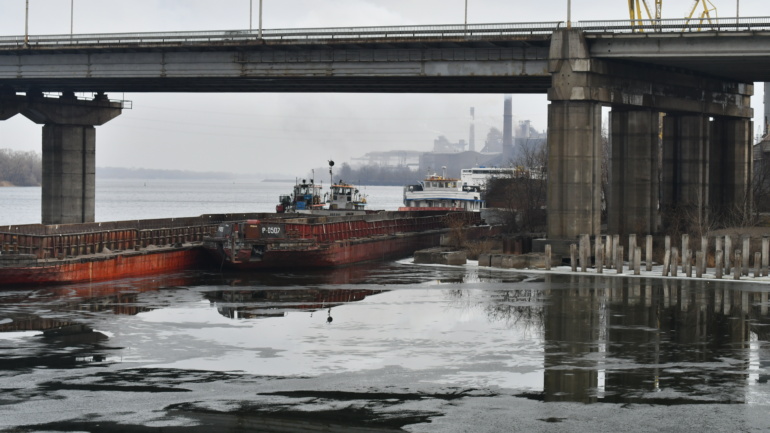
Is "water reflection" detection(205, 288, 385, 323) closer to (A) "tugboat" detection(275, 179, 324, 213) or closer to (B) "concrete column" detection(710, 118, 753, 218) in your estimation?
(A) "tugboat" detection(275, 179, 324, 213)

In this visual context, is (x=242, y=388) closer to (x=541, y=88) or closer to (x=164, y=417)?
(x=164, y=417)

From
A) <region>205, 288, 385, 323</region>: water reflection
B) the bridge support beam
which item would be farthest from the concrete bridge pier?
the bridge support beam

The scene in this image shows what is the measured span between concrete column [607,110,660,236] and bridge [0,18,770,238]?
0.08 meters

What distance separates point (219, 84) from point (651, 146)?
89.4 ft

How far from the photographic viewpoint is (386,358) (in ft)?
84.9

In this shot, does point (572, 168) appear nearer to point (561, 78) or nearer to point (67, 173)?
point (561, 78)

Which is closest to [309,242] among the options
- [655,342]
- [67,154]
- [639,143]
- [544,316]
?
[544,316]

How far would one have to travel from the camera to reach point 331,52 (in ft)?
190

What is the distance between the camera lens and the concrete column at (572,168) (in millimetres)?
52531

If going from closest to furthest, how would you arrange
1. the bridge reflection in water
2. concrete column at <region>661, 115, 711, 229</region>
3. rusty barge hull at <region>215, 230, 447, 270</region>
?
the bridge reflection in water < rusty barge hull at <region>215, 230, 447, 270</region> < concrete column at <region>661, 115, 711, 229</region>

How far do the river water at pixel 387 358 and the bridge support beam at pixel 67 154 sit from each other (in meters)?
42.5

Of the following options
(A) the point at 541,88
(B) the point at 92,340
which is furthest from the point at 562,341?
(A) the point at 541,88

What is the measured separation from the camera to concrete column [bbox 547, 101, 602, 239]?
52.5 m

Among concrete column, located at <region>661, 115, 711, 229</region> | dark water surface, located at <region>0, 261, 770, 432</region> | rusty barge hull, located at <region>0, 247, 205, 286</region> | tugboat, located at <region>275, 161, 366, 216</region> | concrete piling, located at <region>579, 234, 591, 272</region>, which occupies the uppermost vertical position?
concrete column, located at <region>661, 115, 711, 229</region>
